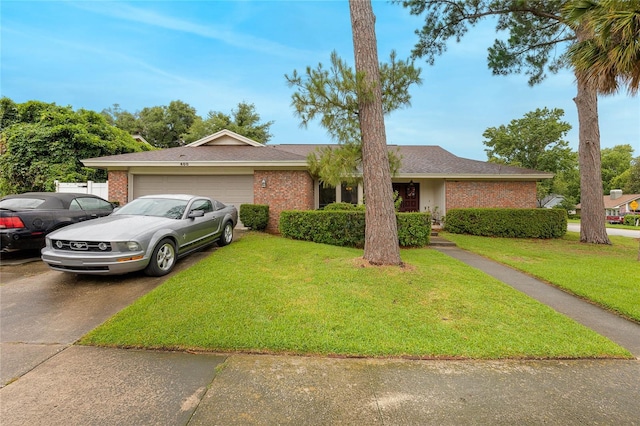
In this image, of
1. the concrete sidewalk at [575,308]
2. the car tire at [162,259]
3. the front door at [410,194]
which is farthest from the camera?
the front door at [410,194]

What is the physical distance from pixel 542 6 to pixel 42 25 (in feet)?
56.3

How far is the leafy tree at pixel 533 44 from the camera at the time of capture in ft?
32.1

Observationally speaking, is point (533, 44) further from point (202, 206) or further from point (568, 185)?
point (568, 185)

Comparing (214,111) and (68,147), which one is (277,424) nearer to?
(68,147)

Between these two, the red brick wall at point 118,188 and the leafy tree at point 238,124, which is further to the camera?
the leafy tree at point 238,124

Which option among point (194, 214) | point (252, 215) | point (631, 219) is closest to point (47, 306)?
point (194, 214)

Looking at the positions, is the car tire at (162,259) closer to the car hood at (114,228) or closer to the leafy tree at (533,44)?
the car hood at (114,228)

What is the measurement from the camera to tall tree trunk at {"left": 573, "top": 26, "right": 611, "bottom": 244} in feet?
32.0

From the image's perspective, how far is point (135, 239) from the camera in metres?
4.41

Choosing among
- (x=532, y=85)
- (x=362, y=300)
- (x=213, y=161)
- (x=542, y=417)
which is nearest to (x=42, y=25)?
(x=213, y=161)

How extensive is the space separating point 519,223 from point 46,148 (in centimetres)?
2241

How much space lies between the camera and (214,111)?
94.5 feet

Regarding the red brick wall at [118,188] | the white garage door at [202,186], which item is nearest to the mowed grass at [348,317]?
the white garage door at [202,186]

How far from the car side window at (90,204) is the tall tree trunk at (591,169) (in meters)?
15.8
